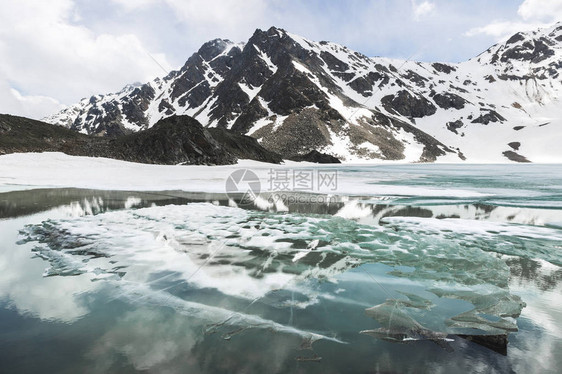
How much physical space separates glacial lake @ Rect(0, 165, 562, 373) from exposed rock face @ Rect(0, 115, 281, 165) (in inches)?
1787

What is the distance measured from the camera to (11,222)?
906cm

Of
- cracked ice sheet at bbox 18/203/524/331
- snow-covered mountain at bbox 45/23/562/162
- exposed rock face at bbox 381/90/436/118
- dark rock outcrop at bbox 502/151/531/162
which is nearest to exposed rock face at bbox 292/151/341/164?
snow-covered mountain at bbox 45/23/562/162

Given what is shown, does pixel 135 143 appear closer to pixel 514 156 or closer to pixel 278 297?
pixel 278 297

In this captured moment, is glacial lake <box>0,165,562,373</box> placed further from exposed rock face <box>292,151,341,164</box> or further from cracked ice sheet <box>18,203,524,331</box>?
exposed rock face <box>292,151,341,164</box>

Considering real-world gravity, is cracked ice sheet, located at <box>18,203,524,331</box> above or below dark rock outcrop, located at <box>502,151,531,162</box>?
below

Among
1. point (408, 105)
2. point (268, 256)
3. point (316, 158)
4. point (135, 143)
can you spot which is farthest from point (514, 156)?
point (268, 256)

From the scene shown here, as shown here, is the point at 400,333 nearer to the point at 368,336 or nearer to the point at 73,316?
the point at 368,336

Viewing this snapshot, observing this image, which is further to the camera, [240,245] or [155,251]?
[240,245]

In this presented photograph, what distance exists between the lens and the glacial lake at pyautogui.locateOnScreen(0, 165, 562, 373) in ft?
10.3

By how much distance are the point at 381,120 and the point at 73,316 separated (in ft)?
521

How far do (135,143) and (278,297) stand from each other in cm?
5554

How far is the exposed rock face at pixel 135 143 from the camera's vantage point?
48125 mm

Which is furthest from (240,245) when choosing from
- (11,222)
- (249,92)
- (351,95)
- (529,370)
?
(351,95)

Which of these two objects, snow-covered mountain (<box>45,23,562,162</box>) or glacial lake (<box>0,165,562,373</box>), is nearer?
glacial lake (<box>0,165,562,373</box>)
